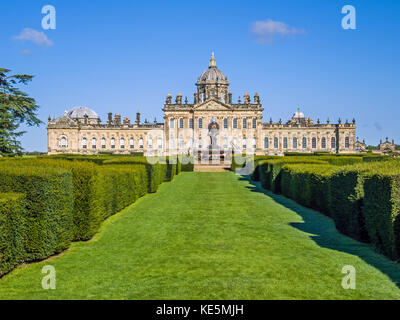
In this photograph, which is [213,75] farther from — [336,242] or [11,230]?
[11,230]

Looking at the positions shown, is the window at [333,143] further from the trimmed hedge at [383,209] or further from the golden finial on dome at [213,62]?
the trimmed hedge at [383,209]

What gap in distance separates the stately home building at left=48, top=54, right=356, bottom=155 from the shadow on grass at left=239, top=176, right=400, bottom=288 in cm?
5605

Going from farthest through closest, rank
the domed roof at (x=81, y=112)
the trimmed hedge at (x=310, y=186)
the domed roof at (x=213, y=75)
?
the domed roof at (x=81, y=112)
the domed roof at (x=213, y=75)
the trimmed hedge at (x=310, y=186)

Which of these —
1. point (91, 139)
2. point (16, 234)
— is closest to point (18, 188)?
point (16, 234)

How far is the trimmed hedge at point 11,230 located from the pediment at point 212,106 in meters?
64.9

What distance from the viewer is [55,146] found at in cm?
7412

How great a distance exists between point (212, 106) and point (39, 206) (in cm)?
6481

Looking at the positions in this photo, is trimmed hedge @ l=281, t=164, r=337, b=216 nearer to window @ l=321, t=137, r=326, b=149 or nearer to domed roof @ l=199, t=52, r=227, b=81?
window @ l=321, t=137, r=326, b=149

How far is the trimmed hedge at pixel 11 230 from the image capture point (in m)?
6.86

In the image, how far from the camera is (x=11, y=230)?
23.5 feet

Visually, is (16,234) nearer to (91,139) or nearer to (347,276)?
(347,276)

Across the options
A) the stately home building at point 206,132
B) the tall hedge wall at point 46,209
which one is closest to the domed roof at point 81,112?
the stately home building at point 206,132

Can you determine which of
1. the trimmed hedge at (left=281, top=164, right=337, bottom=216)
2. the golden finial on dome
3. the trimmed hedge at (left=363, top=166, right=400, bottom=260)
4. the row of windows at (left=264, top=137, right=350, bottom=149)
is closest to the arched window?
the golden finial on dome
